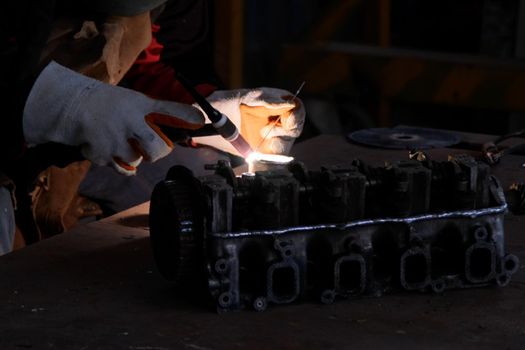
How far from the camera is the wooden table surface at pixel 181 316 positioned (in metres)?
1.42

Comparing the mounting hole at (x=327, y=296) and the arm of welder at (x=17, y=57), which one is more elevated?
the arm of welder at (x=17, y=57)

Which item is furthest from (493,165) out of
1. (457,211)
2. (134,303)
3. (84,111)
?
(134,303)

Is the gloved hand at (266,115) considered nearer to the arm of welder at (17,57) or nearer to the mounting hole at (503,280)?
the arm of welder at (17,57)

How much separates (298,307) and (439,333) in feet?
0.73

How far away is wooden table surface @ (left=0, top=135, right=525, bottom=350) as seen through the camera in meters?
1.42

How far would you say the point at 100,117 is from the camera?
1.99 m

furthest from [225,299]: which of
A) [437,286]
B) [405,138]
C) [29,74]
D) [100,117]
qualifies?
[405,138]

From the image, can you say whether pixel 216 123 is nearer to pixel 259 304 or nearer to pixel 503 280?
pixel 259 304

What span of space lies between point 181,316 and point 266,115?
89 centimetres

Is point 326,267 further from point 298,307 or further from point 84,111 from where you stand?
point 84,111

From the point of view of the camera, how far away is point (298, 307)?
156 cm

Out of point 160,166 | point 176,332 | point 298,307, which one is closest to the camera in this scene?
point 176,332

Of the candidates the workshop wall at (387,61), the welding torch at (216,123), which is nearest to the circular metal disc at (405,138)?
the welding torch at (216,123)

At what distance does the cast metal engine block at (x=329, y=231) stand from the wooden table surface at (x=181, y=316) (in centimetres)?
3
